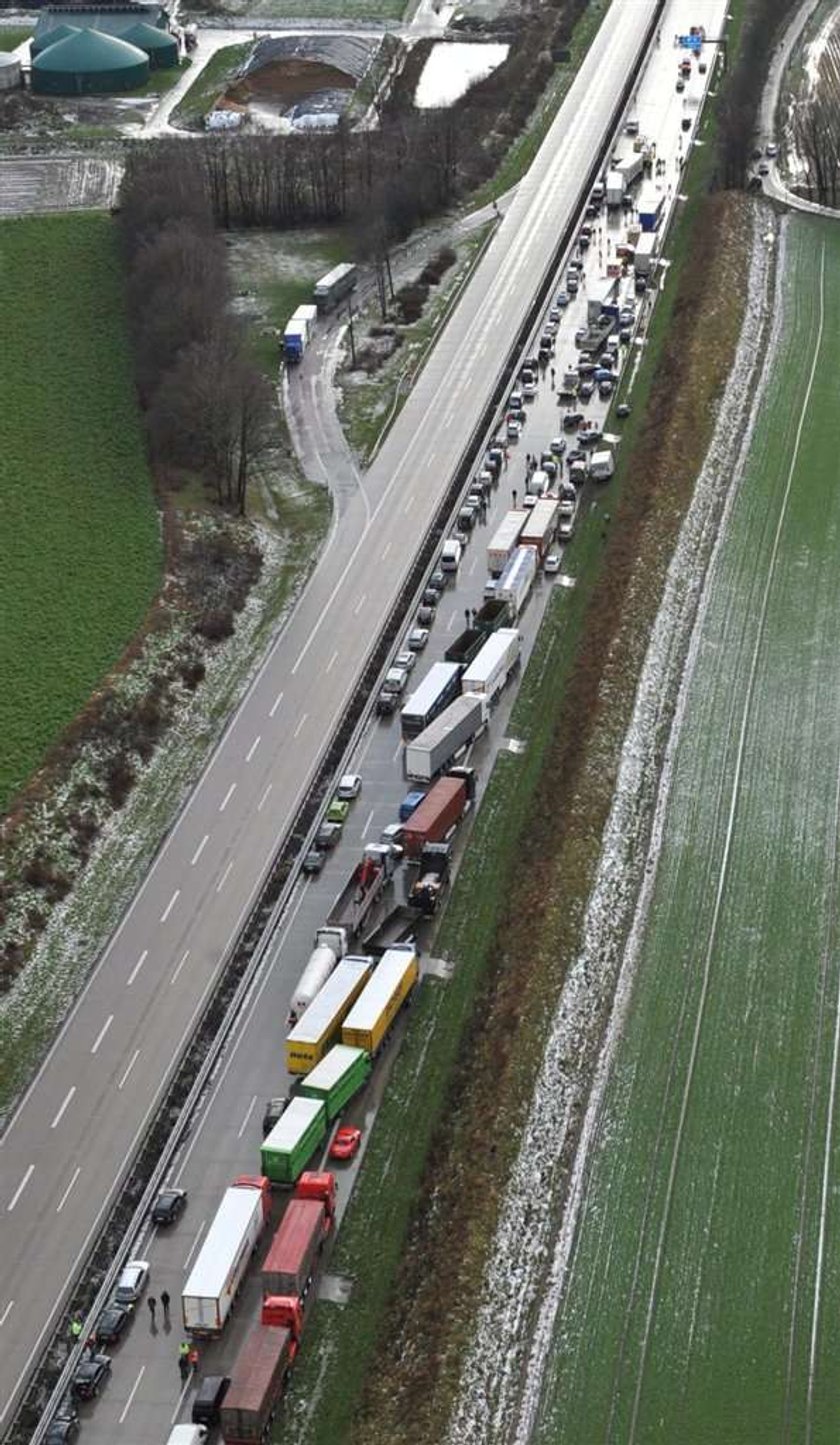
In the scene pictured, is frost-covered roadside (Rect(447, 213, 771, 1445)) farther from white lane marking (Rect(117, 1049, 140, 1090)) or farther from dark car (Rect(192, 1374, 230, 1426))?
white lane marking (Rect(117, 1049, 140, 1090))

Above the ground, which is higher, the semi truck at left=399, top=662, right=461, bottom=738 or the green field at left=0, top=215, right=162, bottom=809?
the green field at left=0, top=215, right=162, bottom=809

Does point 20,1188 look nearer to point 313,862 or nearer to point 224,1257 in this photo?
point 224,1257

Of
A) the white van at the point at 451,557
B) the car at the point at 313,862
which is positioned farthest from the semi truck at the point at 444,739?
the white van at the point at 451,557

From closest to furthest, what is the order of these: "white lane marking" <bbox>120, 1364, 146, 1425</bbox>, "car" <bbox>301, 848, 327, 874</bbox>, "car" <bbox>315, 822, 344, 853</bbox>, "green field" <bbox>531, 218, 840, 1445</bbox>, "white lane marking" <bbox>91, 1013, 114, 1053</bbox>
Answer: "white lane marking" <bbox>120, 1364, 146, 1425</bbox> < "green field" <bbox>531, 218, 840, 1445</bbox> < "white lane marking" <bbox>91, 1013, 114, 1053</bbox> < "car" <bbox>301, 848, 327, 874</bbox> < "car" <bbox>315, 822, 344, 853</bbox>

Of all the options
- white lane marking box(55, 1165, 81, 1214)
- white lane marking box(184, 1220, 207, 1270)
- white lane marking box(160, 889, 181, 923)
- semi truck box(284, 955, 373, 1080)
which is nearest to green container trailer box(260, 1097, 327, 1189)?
white lane marking box(184, 1220, 207, 1270)

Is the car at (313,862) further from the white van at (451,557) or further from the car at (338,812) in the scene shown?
the white van at (451,557)

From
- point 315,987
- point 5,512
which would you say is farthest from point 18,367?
point 315,987

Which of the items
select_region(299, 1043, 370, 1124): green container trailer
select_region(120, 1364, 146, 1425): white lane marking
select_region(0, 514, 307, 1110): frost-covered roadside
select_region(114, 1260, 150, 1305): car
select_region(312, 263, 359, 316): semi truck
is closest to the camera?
select_region(120, 1364, 146, 1425): white lane marking
